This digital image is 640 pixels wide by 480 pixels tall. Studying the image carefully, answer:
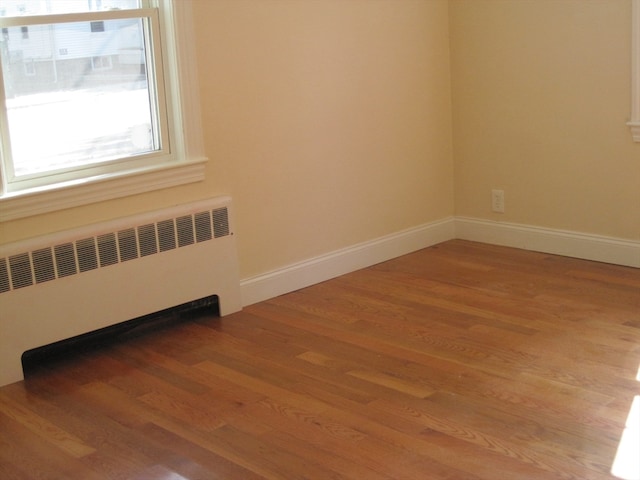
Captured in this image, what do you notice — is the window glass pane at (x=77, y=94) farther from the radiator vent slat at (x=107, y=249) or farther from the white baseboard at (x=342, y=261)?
the white baseboard at (x=342, y=261)

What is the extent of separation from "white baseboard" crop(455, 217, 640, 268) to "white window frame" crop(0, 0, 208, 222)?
1907mm

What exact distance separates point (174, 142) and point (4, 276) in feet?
3.28

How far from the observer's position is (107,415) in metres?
3.10

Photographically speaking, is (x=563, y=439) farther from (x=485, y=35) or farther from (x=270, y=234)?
(x=485, y=35)

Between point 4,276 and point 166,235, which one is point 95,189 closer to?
point 166,235

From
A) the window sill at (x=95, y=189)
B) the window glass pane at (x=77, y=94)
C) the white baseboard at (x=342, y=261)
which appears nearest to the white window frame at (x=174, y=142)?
the window sill at (x=95, y=189)

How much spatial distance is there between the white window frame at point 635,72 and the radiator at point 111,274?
6.76 ft

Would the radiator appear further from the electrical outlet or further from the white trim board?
the electrical outlet

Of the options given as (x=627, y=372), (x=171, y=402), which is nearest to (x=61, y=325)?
(x=171, y=402)

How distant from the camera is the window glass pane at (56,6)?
11.0ft

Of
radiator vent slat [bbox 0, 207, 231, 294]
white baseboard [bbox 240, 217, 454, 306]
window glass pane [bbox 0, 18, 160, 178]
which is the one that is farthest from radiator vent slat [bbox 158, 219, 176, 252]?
white baseboard [bbox 240, 217, 454, 306]

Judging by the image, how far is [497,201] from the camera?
4.99 metres

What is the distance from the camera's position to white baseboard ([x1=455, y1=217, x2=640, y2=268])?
446 centimetres

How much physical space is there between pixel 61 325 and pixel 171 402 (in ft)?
2.16
